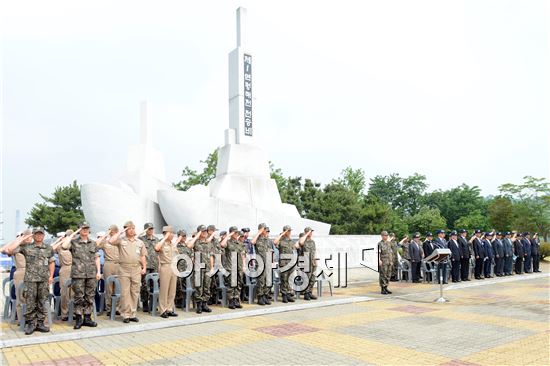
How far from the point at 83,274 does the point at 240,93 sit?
582 inches

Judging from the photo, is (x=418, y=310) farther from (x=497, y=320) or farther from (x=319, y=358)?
(x=319, y=358)

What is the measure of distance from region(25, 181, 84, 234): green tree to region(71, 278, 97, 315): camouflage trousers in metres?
25.3

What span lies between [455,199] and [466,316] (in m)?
51.2

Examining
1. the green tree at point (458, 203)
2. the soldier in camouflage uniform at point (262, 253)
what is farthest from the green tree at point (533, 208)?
the soldier in camouflage uniform at point (262, 253)

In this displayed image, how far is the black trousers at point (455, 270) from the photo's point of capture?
12.9m

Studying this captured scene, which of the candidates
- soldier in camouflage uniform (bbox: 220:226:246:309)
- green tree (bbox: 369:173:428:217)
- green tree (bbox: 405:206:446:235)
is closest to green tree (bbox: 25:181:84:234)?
soldier in camouflage uniform (bbox: 220:226:246:309)

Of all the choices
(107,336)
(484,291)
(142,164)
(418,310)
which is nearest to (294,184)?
(142,164)

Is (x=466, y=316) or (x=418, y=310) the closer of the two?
(x=466, y=316)

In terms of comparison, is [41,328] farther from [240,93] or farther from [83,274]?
[240,93]

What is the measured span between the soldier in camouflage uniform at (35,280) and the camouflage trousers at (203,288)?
2.42 m

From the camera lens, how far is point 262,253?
29.0 ft

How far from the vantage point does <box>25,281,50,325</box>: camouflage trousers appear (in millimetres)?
6027

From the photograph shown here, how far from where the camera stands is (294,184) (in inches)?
1368

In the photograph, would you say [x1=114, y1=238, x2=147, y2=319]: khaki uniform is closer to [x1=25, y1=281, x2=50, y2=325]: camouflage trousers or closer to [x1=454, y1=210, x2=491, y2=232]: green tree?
[x1=25, y1=281, x2=50, y2=325]: camouflage trousers
